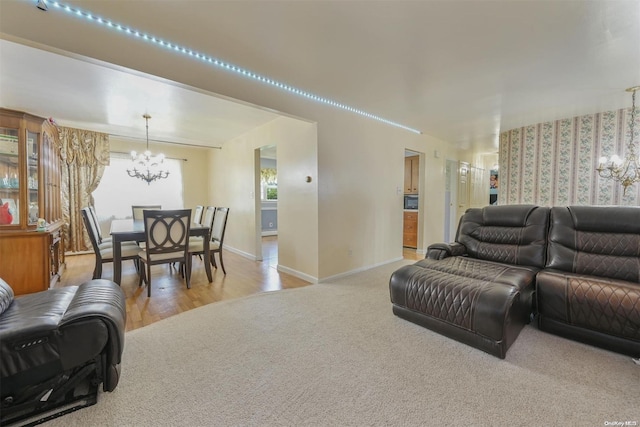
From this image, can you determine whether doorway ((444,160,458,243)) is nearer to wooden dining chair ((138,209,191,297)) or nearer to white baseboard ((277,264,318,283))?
white baseboard ((277,264,318,283))

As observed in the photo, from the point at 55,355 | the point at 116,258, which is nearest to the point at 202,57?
the point at 55,355

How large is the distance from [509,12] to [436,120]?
97.5 inches

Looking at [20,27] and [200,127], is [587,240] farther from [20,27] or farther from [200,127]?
[200,127]

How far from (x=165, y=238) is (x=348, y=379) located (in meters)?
2.64

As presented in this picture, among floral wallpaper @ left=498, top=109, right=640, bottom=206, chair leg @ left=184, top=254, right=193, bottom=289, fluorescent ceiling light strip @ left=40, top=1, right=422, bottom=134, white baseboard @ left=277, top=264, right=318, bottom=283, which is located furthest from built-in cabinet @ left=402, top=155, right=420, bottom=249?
chair leg @ left=184, top=254, right=193, bottom=289

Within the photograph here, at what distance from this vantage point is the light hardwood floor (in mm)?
2684

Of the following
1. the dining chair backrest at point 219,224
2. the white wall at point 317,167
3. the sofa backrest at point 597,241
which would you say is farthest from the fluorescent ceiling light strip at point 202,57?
the sofa backrest at point 597,241

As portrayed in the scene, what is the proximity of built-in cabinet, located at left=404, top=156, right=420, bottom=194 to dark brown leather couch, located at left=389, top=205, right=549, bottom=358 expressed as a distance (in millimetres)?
2513

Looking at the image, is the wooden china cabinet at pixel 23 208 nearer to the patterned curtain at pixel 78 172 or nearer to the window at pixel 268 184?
the patterned curtain at pixel 78 172

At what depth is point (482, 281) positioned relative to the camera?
2.08 metres

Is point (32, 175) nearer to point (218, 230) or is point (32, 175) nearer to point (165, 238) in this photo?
point (165, 238)

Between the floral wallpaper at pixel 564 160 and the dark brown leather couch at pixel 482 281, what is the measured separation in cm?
251

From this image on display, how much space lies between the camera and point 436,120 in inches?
163

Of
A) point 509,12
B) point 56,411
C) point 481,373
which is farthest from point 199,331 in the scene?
point 509,12
